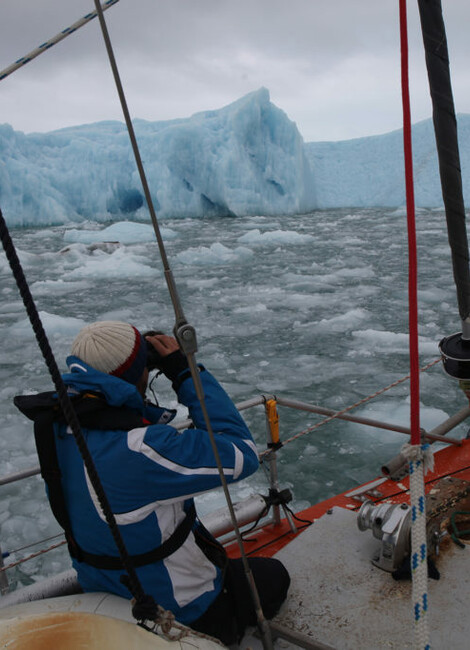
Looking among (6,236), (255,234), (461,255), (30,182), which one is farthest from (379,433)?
(30,182)

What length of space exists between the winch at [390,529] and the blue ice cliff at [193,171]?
1944cm

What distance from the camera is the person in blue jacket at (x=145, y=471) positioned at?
3.21 ft

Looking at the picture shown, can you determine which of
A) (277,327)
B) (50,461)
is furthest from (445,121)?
(277,327)

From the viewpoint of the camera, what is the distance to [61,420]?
99 centimetres

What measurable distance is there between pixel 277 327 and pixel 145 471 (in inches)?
250

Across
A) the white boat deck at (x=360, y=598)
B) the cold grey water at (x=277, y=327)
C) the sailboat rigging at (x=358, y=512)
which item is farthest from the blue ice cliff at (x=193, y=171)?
the white boat deck at (x=360, y=598)

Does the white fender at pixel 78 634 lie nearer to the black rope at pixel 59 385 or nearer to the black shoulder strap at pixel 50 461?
the black rope at pixel 59 385

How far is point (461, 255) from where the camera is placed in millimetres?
1104

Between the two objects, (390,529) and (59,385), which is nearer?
(59,385)

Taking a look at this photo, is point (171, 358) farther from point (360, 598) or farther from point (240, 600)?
point (360, 598)

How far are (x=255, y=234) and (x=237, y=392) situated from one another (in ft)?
33.9

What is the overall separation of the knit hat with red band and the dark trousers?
0.52 meters

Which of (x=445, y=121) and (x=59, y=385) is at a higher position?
(x=445, y=121)

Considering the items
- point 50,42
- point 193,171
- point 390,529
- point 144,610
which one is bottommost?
point 390,529
